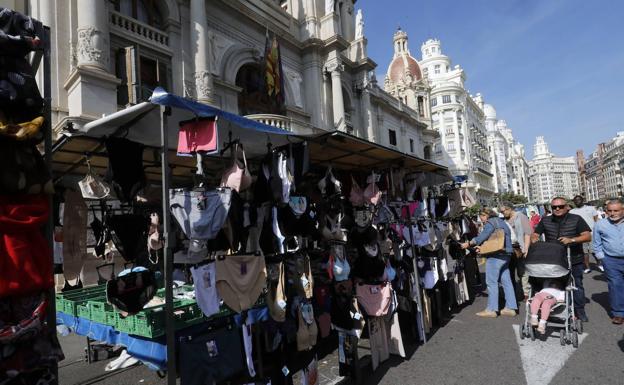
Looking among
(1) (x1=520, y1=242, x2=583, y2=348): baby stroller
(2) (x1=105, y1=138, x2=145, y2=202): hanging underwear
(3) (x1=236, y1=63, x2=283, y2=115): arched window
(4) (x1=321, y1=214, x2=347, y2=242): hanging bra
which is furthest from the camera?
(3) (x1=236, y1=63, x2=283, y2=115): arched window

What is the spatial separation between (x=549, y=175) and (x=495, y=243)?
19791cm

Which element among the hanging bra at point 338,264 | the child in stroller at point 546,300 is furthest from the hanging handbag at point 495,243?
the hanging bra at point 338,264

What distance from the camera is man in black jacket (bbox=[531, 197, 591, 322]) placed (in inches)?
225

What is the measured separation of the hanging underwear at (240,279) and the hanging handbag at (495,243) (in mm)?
4779

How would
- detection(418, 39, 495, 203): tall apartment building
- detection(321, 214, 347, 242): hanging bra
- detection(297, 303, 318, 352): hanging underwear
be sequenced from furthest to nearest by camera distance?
detection(418, 39, 495, 203): tall apartment building
detection(321, 214, 347, 242): hanging bra
detection(297, 303, 318, 352): hanging underwear

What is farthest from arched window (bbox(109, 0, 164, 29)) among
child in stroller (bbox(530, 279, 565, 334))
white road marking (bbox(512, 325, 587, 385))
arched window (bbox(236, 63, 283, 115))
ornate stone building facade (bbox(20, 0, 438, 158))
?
white road marking (bbox(512, 325, 587, 385))

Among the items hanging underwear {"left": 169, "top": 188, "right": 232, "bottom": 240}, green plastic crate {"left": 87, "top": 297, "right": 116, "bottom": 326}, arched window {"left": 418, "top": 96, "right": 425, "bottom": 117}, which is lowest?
green plastic crate {"left": 87, "top": 297, "right": 116, "bottom": 326}

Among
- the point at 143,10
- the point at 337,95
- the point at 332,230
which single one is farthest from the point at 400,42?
the point at 332,230

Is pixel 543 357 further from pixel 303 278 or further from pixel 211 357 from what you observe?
pixel 211 357

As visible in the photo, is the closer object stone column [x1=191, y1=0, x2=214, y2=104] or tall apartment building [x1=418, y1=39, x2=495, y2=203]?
stone column [x1=191, y1=0, x2=214, y2=104]

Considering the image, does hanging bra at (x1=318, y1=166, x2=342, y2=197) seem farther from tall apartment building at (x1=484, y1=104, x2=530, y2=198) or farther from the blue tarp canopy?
tall apartment building at (x1=484, y1=104, x2=530, y2=198)

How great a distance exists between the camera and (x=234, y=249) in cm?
362

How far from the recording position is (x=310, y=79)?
2098cm

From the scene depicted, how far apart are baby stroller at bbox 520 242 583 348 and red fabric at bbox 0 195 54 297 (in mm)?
6047
